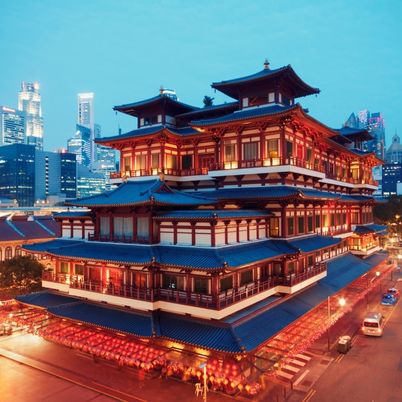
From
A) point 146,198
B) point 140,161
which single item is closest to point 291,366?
point 146,198

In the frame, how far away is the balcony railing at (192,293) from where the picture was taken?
24.6 metres

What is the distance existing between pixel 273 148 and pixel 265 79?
23.9 ft

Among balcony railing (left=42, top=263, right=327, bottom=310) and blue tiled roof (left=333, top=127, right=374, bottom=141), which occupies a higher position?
blue tiled roof (left=333, top=127, right=374, bottom=141)

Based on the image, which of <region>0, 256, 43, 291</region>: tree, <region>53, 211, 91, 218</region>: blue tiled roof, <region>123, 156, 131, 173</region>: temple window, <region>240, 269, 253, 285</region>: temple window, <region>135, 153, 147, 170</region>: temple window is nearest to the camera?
<region>240, 269, 253, 285</region>: temple window

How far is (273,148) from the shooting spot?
32469 millimetres

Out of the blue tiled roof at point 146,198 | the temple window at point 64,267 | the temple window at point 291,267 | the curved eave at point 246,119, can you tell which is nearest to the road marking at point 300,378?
the temple window at point 291,267

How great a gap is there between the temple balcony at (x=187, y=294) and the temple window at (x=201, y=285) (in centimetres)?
39

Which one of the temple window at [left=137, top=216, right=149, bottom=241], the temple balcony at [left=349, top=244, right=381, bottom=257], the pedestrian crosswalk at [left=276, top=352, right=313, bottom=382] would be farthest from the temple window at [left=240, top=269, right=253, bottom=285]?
the temple balcony at [left=349, top=244, right=381, bottom=257]

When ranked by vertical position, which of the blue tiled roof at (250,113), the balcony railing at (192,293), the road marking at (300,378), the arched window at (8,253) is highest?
the blue tiled roof at (250,113)

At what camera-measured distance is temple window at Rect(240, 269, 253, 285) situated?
2775cm

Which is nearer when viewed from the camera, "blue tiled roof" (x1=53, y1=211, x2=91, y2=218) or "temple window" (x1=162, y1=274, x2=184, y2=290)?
"temple window" (x1=162, y1=274, x2=184, y2=290)

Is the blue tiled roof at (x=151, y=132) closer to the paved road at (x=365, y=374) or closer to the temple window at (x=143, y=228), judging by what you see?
the temple window at (x=143, y=228)

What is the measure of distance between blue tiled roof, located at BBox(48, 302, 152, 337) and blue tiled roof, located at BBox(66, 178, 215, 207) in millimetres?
8436

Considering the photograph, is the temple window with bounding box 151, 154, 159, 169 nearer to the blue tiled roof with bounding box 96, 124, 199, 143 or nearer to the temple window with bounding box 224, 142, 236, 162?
the blue tiled roof with bounding box 96, 124, 199, 143
